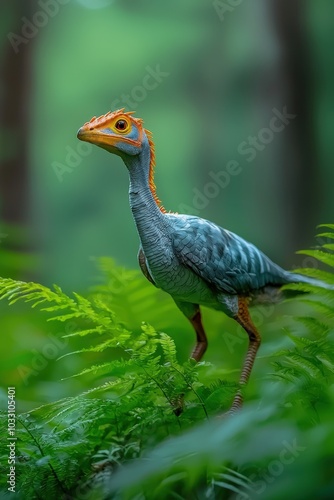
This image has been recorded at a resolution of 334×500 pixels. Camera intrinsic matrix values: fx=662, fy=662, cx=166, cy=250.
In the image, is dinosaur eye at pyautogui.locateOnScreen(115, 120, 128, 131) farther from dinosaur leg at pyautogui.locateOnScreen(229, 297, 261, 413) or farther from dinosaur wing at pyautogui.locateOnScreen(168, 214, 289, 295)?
dinosaur leg at pyautogui.locateOnScreen(229, 297, 261, 413)

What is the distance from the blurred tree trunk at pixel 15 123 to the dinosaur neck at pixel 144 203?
1819 millimetres

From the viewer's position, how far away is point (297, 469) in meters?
0.76

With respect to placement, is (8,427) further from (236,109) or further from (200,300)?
(236,109)

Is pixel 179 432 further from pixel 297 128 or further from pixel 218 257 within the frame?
pixel 297 128

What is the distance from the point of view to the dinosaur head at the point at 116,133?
3.68 ft

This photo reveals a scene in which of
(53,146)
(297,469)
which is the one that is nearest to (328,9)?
(53,146)

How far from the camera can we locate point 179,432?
3.54ft

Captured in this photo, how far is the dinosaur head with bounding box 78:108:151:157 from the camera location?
1123 mm

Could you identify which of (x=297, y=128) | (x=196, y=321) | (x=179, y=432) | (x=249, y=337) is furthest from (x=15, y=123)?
(x=179, y=432)

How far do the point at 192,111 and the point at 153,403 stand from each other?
358 cm

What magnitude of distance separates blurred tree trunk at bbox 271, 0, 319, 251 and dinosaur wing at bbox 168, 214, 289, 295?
1660 millimetres

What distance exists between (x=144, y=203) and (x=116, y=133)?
0.13m

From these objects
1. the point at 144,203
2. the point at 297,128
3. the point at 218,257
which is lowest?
the point at 218,257

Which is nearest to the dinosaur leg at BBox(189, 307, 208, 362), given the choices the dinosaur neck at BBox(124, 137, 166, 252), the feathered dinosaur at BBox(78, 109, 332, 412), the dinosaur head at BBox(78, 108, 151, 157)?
the feathered dinosaur at BBox(78, 109, 332, 412)
